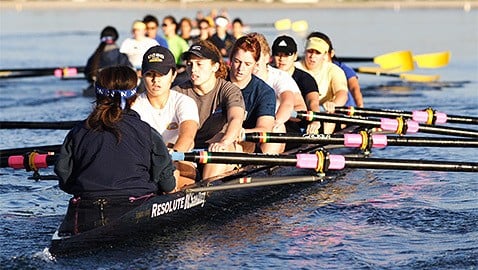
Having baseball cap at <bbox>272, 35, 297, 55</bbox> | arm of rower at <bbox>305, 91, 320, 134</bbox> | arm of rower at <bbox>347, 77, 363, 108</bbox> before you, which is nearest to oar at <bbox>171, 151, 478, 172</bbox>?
arm of rower at <bbox>305, 91, 320, 134</bbox>

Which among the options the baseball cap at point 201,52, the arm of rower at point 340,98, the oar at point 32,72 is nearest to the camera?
the baseball cap at point 201,52

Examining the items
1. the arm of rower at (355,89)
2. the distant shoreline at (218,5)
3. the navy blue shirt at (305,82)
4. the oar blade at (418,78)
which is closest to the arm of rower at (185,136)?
the navy blue shirt at (305,82)

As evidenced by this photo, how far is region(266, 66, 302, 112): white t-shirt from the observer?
409 inches

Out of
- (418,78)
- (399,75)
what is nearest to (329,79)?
(399,75)

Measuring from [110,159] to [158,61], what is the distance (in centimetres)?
129

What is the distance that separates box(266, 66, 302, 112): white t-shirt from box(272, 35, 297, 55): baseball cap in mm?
380

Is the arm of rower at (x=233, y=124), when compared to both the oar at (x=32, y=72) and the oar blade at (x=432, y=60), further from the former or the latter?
the oar blade at (x=432, y=60)

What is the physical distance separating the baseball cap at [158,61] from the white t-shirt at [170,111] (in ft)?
1.29

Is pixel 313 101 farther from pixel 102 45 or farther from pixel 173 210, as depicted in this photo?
pixel 102 45

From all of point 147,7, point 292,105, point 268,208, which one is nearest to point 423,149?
point 292,105

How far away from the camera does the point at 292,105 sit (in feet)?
33.7

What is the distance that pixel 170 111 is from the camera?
27.2ft

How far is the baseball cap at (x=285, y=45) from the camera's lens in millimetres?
10734

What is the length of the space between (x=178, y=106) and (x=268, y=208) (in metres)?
1.45
